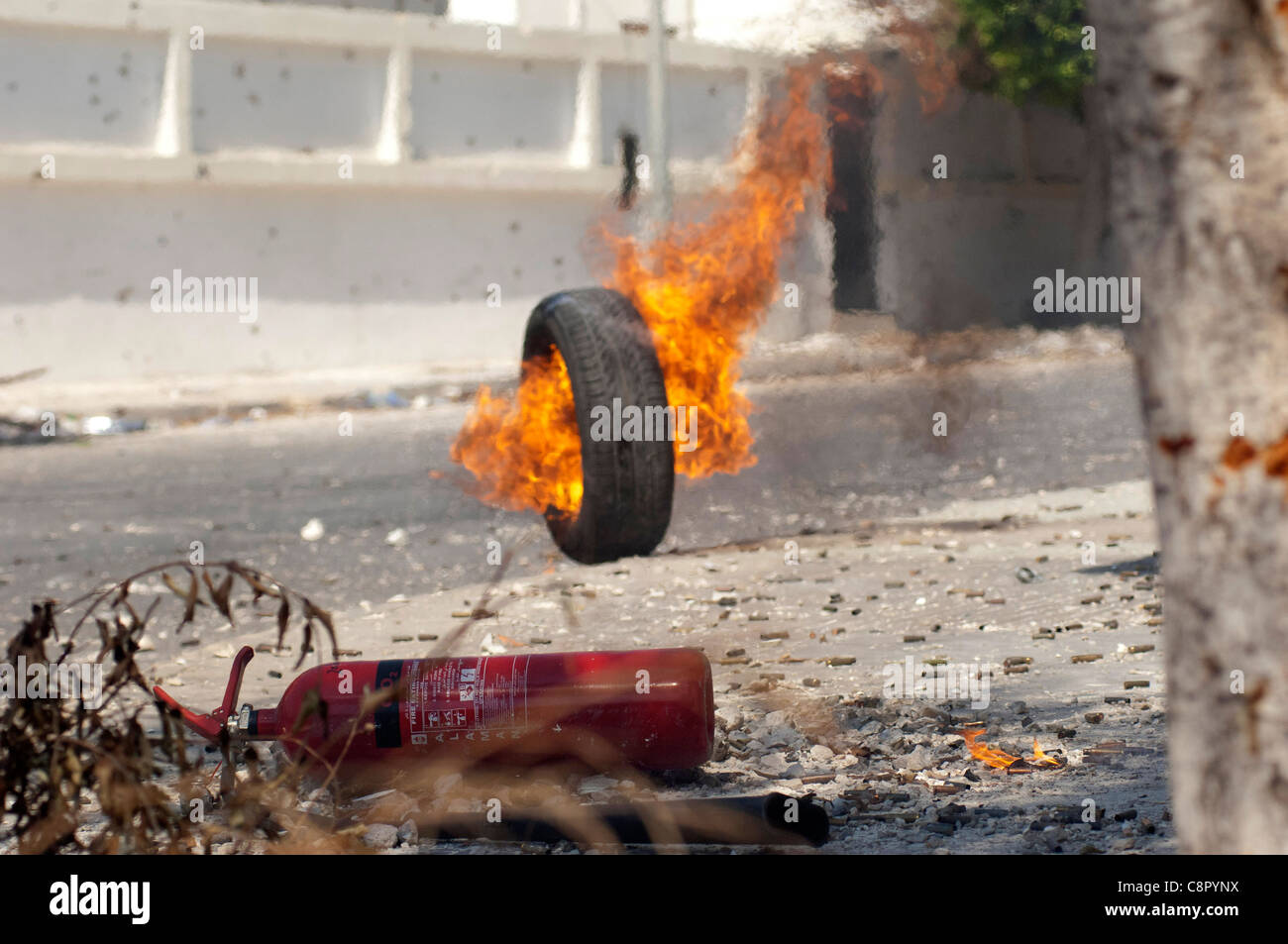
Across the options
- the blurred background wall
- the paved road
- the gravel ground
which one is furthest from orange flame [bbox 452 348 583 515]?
the blurred background wall

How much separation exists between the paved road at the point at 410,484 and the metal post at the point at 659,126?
141 inches

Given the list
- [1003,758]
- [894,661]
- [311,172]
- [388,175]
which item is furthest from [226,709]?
[388,175]

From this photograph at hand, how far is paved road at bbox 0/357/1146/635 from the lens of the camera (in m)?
6.44

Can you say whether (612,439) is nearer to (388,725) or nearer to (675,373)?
(675,373)

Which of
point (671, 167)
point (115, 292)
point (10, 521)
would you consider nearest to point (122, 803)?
point (10, 521)

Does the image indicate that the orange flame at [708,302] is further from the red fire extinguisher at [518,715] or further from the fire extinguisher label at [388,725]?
the fire extinguisher label at [388,725]

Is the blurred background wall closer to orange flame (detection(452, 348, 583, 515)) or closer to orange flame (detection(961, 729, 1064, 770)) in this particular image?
orange flame (detection(452, 348, 583, 515))

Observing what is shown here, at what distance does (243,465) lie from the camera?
32.0ft

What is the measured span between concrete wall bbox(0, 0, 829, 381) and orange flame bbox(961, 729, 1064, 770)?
33.6 ft

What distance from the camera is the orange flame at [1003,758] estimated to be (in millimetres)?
3334

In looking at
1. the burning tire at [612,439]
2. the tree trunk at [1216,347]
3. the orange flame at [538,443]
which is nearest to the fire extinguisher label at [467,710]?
the tree trunk at [1216,347]
